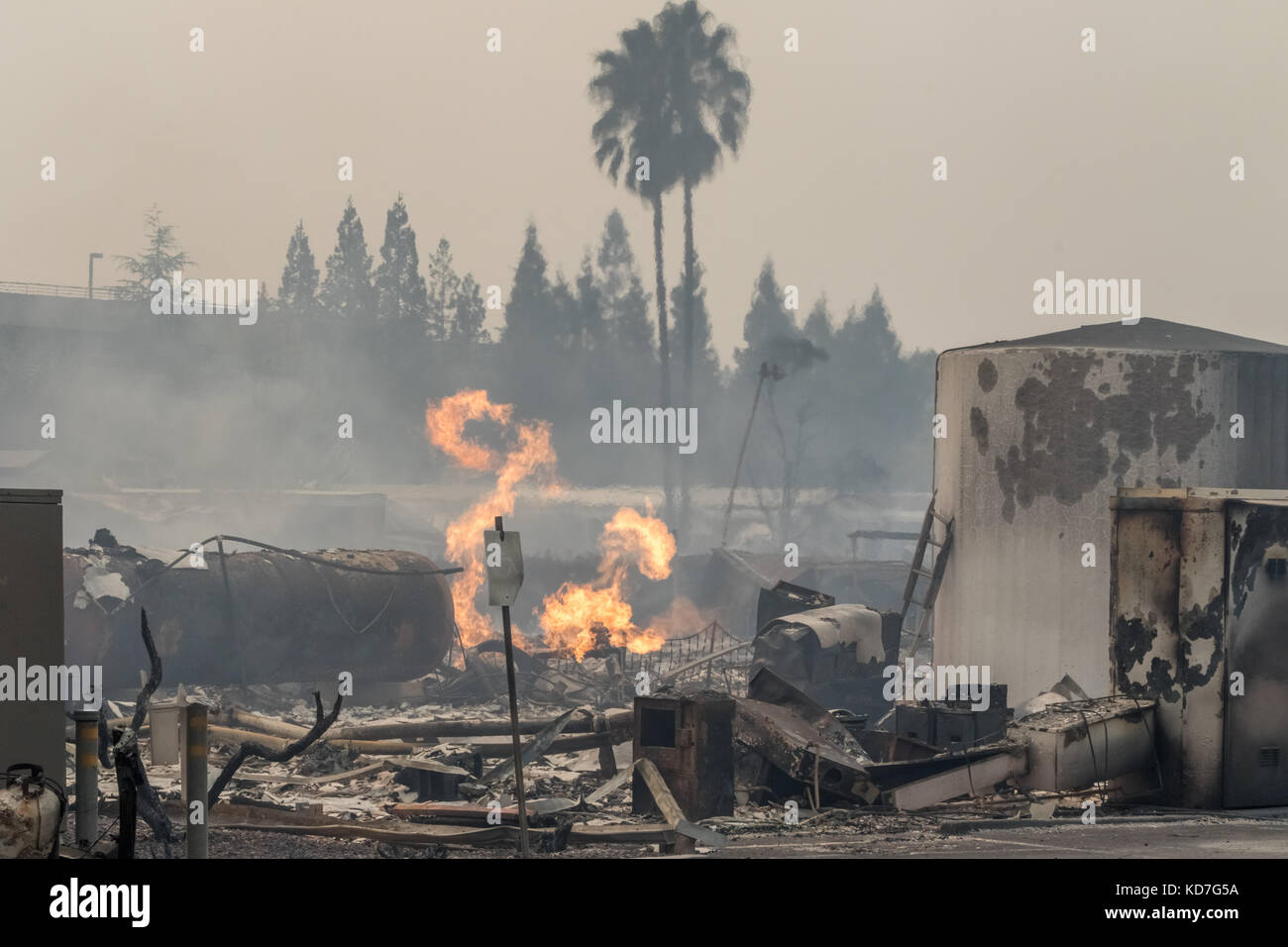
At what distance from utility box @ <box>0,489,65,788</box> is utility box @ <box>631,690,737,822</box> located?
5.78 m

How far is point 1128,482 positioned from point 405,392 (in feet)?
204

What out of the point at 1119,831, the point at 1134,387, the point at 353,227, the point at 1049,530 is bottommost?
the point at 1119,831

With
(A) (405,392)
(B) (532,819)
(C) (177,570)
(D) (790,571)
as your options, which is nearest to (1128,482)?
(B) (532,819)

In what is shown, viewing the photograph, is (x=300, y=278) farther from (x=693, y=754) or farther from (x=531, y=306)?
(x=693, y=754)

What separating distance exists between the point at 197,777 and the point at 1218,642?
9.69 m

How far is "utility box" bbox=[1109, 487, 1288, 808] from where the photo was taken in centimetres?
1414

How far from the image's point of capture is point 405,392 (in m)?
79.6

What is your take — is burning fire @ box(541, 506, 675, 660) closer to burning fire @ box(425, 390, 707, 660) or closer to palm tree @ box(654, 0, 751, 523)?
burning fire @ box(425, 390, 707, 660)

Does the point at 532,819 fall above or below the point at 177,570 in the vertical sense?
below

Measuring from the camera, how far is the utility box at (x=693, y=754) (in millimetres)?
14234

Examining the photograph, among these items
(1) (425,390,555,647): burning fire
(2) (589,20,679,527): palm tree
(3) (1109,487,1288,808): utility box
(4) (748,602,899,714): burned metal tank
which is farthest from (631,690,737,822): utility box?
(2) (589,20,679,527): palm tree

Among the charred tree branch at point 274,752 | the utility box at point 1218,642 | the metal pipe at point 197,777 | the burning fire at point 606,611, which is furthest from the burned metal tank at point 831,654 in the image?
the metal pipe at point 197,777

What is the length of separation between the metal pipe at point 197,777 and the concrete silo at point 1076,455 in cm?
1456
